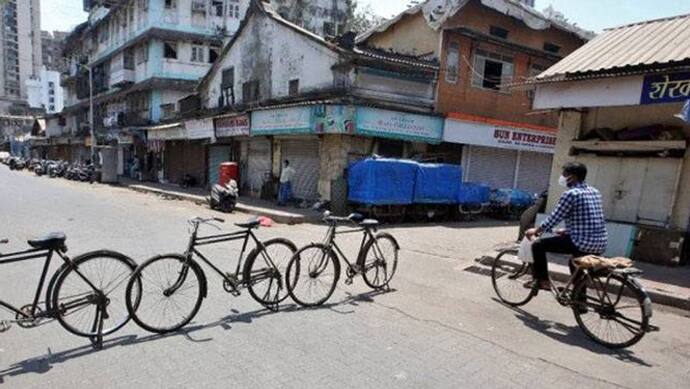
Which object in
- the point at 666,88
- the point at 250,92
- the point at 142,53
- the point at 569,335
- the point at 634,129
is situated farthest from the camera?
the point at 142,53

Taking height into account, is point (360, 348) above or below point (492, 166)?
→ below

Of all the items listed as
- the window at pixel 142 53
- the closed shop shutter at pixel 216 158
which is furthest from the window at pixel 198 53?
the closed shop shutter at pixel 216 158

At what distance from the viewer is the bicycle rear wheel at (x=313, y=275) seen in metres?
5.27

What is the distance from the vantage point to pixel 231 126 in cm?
1867

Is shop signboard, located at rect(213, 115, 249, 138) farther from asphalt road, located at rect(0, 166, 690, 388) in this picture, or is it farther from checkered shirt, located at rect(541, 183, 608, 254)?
checkered shirt, located at rect(541, 183, 608, 254)

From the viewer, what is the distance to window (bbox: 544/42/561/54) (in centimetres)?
1962

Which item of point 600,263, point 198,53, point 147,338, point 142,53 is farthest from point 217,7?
point 600,263

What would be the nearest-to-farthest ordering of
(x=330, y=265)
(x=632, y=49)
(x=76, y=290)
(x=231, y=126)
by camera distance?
(x=76, y=290), (x=330, y=265), (x=632, y=49), (x=231, y=126)

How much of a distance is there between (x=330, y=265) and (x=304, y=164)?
11.4m

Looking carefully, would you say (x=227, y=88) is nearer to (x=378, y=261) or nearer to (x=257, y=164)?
(x=257, y=164)

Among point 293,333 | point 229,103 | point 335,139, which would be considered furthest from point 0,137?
point 293,333

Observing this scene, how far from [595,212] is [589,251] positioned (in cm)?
46

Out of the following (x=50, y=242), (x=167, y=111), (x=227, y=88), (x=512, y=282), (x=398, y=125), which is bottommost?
(x=512, y=282)

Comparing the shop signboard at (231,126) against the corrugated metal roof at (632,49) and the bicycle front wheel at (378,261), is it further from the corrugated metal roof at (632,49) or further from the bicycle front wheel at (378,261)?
the bicycle front wheel at (378,261)
